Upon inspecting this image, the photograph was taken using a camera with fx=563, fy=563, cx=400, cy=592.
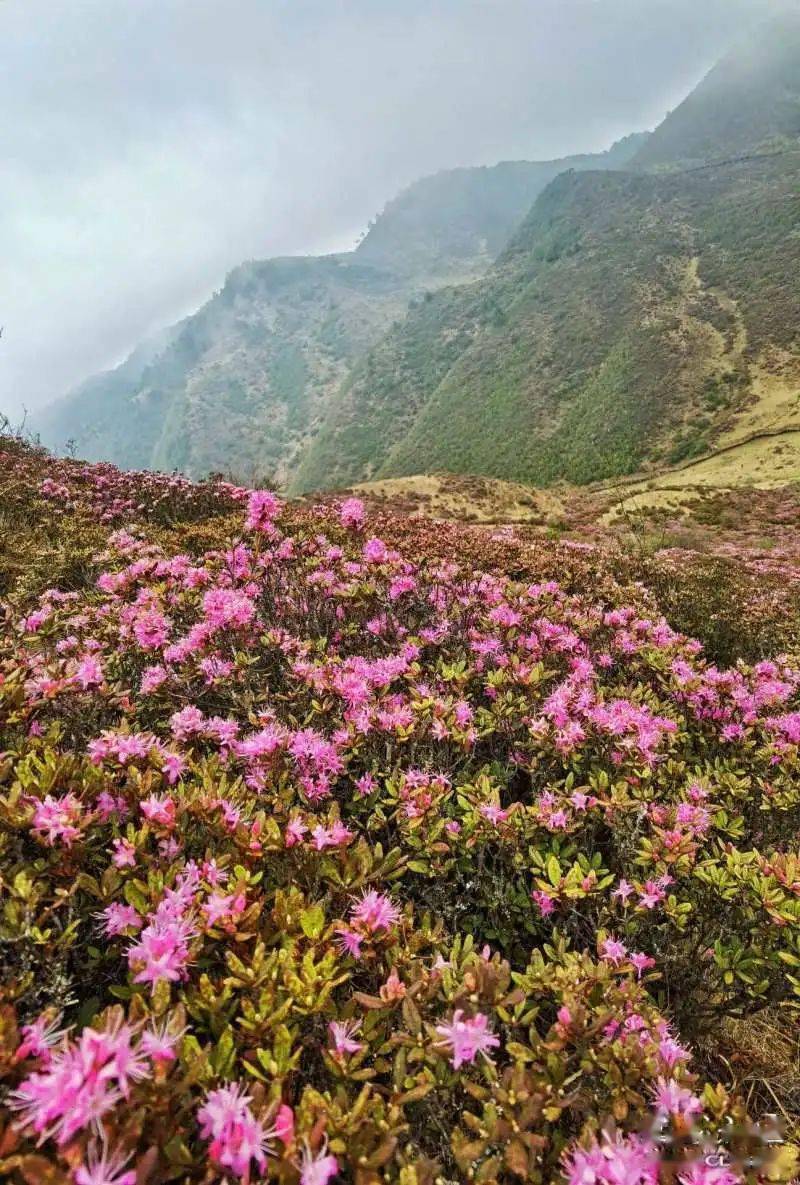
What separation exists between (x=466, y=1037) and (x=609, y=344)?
9332 cm

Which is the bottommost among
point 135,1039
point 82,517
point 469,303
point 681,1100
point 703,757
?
point 703,757

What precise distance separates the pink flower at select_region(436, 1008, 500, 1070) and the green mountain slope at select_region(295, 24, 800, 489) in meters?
68.1

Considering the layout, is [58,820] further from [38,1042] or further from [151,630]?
[151,630]

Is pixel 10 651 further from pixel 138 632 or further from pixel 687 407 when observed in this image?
pixel 687 407

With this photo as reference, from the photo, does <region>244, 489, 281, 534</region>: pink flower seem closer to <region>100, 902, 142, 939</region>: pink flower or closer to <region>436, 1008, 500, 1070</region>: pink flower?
<region>100, 902, 142, 939</region>: pink flower

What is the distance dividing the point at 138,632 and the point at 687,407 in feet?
251

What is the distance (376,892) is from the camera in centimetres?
199

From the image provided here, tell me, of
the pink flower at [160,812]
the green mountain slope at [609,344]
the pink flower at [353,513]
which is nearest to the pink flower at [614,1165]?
the pink flower at [160,812]

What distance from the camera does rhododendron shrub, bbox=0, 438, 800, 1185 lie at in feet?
4.05

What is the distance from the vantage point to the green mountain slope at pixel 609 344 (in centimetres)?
6925

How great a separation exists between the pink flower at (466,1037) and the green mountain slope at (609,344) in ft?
223

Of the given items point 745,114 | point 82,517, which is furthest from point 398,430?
point 745,114

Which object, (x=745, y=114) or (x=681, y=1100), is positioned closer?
(x=681, y=1100)

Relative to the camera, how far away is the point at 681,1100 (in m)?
1.45
